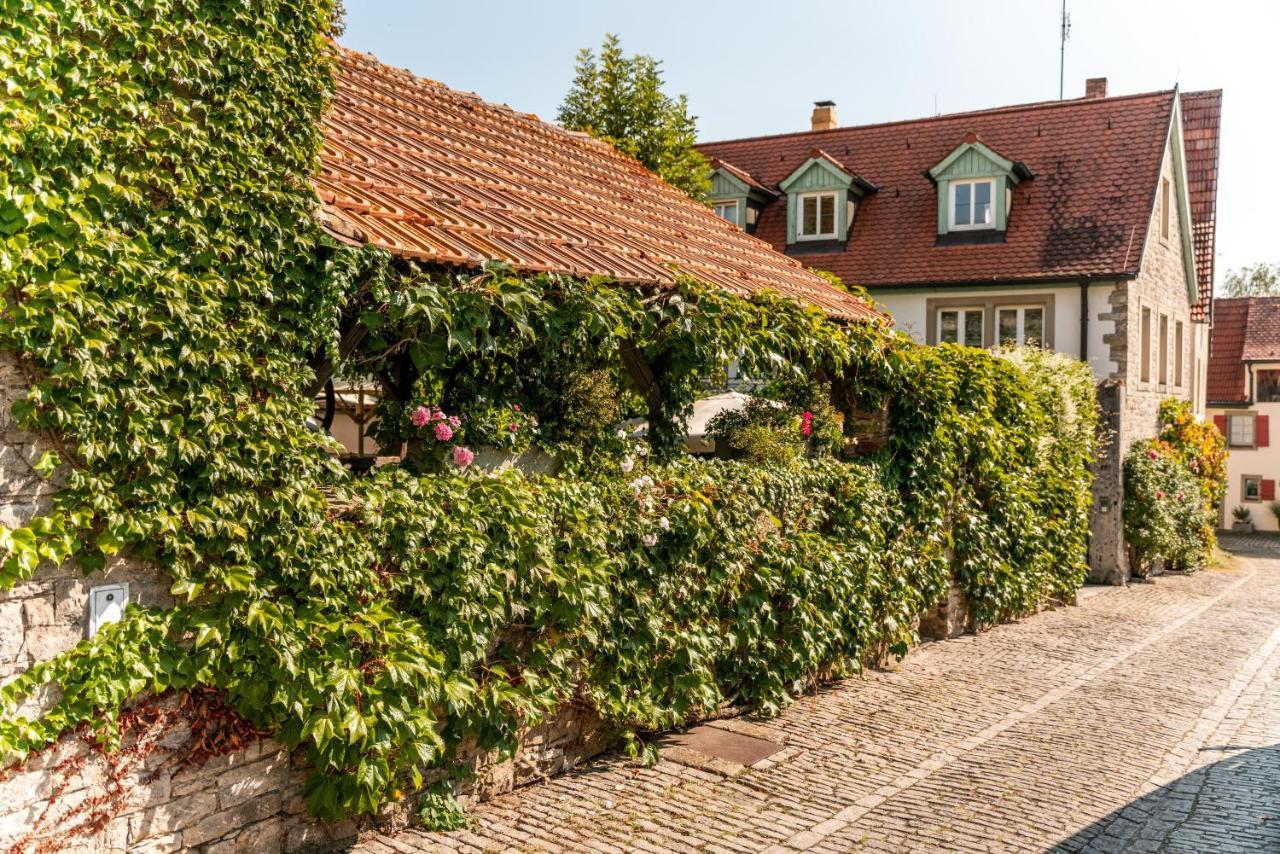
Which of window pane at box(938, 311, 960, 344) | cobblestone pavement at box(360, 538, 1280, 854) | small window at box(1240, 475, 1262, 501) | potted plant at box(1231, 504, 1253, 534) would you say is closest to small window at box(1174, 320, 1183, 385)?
window pane at box(938, 311, 960, 344)

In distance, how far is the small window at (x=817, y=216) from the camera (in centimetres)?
2364

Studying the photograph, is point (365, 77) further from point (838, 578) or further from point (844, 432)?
point (838, 578)

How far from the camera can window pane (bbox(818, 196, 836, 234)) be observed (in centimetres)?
2366

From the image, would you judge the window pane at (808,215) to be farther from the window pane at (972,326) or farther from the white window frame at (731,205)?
the window pane at (972,326)

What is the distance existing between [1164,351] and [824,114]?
10810 mm

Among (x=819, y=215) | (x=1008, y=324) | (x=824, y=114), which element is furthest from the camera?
(x=824, y=114)

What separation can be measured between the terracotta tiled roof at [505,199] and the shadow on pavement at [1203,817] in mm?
4805

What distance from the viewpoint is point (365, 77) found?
10.8m

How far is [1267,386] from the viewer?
126ft

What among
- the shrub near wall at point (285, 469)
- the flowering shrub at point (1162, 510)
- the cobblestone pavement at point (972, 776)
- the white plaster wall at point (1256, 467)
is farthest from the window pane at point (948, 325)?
the white plaster wall at point (1256, 467)

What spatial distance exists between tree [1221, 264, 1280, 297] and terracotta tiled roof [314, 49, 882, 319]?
64.2m

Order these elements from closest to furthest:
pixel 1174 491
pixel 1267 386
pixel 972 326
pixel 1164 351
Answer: pixel 1174 491 → pixel 972 326 → pixel 1164 351 → pixel 1267 386

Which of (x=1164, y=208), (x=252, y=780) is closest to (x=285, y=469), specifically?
(x=252, y=780)

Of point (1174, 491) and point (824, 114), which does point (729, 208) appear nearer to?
point (824, 114)
